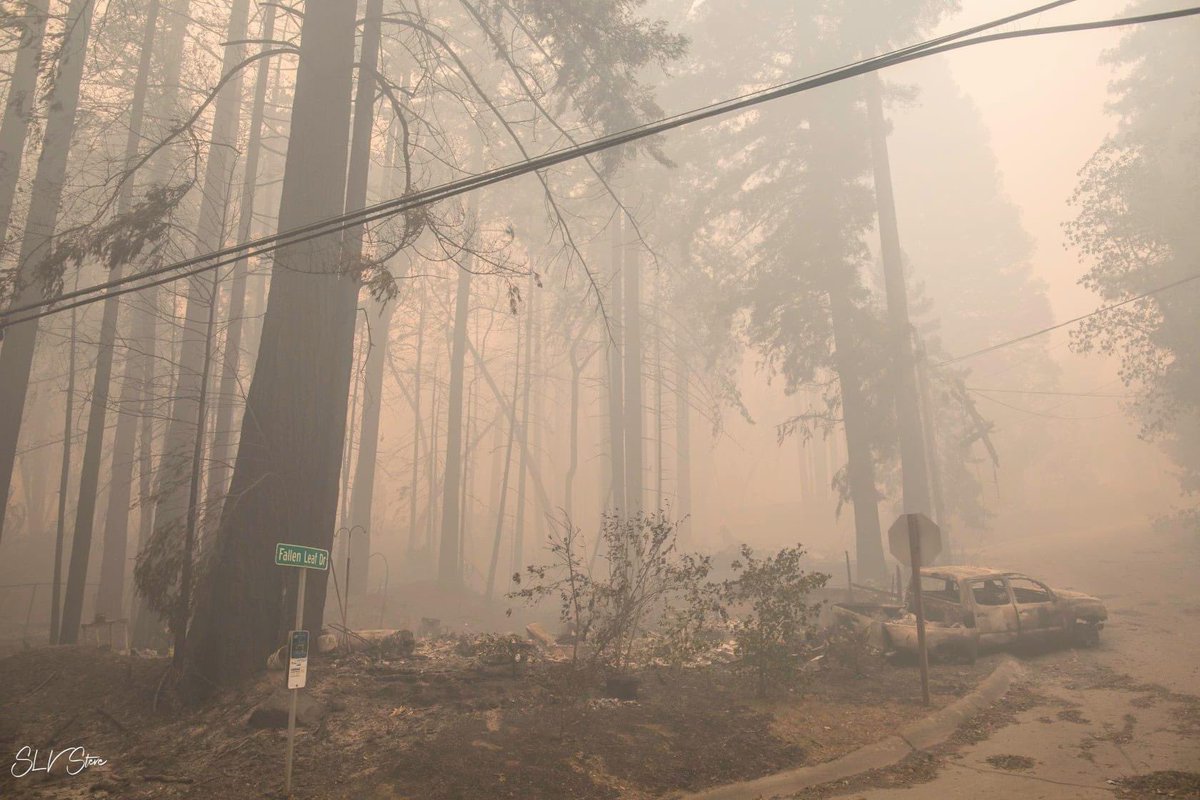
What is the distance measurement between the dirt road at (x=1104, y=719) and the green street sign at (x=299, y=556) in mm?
5351

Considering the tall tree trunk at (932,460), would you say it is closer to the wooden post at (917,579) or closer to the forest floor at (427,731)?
the wooden post at (917,579)

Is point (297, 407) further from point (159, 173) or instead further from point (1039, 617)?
point (159, 173)

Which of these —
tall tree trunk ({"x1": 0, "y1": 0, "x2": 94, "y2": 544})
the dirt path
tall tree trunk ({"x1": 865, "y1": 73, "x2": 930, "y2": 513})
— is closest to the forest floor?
the dirt path

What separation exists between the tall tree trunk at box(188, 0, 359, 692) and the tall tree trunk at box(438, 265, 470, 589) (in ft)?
47.7

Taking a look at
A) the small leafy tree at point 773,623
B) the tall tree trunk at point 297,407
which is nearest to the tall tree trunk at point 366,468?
the tall tree trunk at point 297,407

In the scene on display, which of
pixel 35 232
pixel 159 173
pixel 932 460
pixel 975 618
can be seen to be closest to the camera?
pixel 35 232

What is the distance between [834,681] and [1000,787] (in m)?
3.65

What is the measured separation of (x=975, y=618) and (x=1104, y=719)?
11.3 ft

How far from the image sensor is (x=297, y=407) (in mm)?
8805

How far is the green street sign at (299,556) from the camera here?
21.5 feet

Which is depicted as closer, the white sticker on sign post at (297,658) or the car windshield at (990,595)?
the white sticker on sign post at (297,658)

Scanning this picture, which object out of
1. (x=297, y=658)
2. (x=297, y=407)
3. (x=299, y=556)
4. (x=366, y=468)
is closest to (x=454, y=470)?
(x=366, y=468)

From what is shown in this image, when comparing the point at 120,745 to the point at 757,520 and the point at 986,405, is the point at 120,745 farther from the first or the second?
the point at 757,520

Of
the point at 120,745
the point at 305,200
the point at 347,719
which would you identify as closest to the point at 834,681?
the point at 347,719
